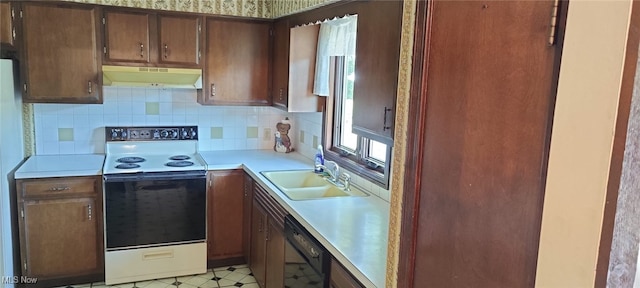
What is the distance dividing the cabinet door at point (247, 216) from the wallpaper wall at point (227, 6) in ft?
4.24

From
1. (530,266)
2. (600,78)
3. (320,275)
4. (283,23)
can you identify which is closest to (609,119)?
(600,78)

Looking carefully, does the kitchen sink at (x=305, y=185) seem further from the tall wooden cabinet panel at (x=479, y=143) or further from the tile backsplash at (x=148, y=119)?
the tall wooden cabinet panel at (x=479, y=143)

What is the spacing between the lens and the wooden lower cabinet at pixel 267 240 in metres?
2.63

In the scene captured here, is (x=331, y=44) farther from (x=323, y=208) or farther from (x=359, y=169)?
(x=323, y=208)

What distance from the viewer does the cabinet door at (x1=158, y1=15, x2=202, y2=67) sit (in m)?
3.38

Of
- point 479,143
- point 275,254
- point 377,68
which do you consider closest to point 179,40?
point 275,254

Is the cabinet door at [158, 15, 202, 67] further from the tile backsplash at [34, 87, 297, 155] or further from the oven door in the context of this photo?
the oven door

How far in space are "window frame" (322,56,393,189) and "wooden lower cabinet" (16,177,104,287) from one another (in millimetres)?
1664

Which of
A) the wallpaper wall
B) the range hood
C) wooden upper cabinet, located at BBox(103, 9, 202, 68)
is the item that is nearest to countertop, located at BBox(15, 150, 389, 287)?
the range hood

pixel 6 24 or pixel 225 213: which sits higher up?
pixel 6 24

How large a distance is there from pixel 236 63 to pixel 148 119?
34.8 inches

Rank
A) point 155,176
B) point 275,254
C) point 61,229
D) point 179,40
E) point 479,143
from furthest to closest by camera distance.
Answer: point 179,40 → point 155,176 → point 61,229 → point 275,254 → point 479,143

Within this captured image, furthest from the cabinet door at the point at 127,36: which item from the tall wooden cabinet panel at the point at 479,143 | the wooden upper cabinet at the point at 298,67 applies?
the tall wooden cabinet panel at the point at 479,143

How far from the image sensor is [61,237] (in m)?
3.12
